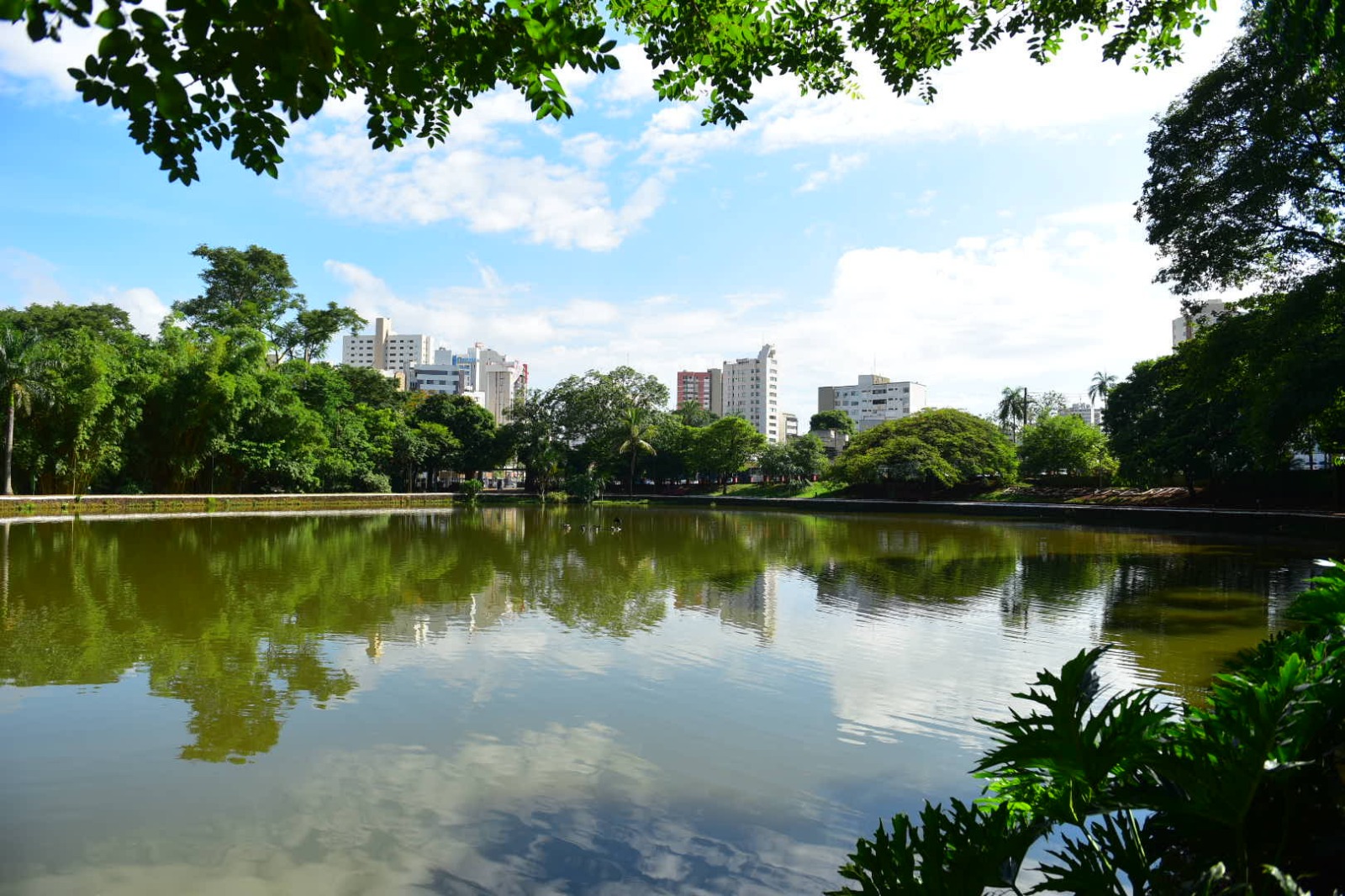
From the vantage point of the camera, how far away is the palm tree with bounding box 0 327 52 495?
2017 centimetres

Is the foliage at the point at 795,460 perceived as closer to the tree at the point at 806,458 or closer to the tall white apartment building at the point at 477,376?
the tree at the point at 806,458

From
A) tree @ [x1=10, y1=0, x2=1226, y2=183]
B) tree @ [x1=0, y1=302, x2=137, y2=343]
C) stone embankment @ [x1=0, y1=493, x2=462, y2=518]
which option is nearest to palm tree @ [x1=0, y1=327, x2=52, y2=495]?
stone embankment @ [x1=0, y1=493, x2=462, y2=518]

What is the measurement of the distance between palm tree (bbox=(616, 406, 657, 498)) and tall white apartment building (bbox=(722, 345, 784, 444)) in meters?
58.8

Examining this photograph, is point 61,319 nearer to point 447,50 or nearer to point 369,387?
point 369,387

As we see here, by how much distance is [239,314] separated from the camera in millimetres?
32531

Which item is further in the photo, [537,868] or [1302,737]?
[537,868]

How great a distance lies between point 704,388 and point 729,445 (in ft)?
226

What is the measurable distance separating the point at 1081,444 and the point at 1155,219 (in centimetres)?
2403

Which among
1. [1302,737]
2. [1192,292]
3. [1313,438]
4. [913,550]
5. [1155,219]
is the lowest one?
[913,550]

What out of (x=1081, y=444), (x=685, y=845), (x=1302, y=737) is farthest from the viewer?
(x=1081, y=444)

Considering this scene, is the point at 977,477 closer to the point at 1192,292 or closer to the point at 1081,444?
the point at 1081,444

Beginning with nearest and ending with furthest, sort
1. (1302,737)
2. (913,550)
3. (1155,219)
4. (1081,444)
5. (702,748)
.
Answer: (1302,737) → (702,748) → (1155,219) → (913,550) → (1081,444)

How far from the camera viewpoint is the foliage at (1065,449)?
35781 mm

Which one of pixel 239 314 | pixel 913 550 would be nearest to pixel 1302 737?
pixel 913 550
